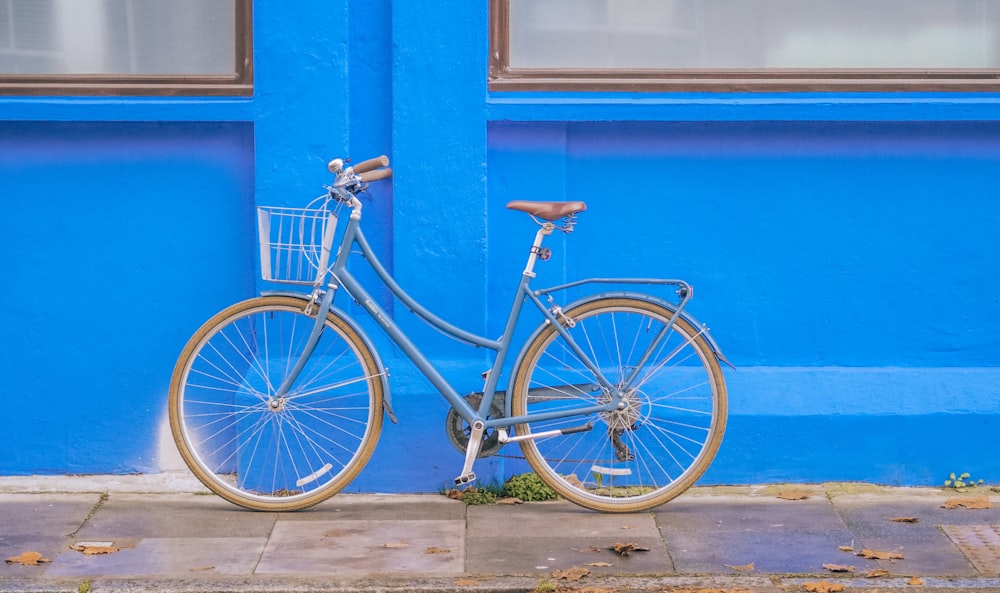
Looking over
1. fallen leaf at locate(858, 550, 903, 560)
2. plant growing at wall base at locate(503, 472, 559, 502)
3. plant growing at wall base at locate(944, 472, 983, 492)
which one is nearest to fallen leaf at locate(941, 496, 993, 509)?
plant growing at wall base at locate(944, 472, 983, 492)

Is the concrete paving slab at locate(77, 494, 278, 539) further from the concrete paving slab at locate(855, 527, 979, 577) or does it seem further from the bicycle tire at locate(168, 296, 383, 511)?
the concrete paving slab at locate(855, 527, 979, 577)

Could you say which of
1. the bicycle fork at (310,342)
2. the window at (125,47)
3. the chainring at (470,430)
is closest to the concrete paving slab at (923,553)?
the chainring at (470,430)

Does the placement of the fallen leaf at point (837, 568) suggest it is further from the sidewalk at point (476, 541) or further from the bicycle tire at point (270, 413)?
the bicycle tire at point (270, 413)

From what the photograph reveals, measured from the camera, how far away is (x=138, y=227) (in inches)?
239

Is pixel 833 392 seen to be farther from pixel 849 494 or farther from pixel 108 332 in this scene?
pixel 108 332

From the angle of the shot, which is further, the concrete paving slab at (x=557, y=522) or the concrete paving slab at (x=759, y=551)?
the concrete paving slab at (x=557, y=522)

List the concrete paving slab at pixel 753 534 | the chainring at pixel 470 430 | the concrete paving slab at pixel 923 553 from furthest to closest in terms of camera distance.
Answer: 1. the chainring at pixel 470 430
2. the concrete paving slab at pixel 753 534
3. the concrete paving slab at pixel 923 553

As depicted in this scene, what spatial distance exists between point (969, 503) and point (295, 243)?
10.3ft

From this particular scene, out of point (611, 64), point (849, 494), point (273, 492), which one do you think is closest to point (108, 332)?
point (273, 492)

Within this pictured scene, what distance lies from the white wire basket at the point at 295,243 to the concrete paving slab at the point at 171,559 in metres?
1.09

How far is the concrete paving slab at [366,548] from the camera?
4980mm

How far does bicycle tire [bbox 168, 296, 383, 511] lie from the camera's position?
5699 millimetres

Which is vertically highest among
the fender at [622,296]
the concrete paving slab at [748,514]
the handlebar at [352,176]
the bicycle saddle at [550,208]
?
the handlebar at [352,176]

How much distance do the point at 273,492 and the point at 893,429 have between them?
9.14ft
